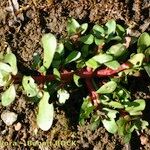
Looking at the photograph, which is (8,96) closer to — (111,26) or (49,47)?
(49,47)

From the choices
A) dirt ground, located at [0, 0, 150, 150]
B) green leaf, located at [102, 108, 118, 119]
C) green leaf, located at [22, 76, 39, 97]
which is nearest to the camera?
green leaf, located at [22, 76, 39, 97]

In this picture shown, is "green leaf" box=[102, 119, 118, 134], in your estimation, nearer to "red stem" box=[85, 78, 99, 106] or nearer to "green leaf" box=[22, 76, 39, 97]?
"red stem" box=[85, 78, 99, 106]

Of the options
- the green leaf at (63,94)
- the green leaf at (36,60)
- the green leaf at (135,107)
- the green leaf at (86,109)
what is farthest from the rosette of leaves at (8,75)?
the green leaf at (135,107)

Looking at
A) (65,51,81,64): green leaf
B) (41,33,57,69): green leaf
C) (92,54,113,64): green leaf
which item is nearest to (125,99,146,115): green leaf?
(92,54,113,64): green leaf

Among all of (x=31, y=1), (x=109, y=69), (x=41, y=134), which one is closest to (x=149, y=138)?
(x=109, y=69)

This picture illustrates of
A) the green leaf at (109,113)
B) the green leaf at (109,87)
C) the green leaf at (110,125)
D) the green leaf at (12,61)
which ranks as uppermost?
the green leaf at (12,61)

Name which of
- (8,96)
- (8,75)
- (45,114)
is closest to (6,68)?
(8,75)

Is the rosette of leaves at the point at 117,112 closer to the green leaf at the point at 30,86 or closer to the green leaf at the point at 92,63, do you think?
the green leaf at the point at 92,63
